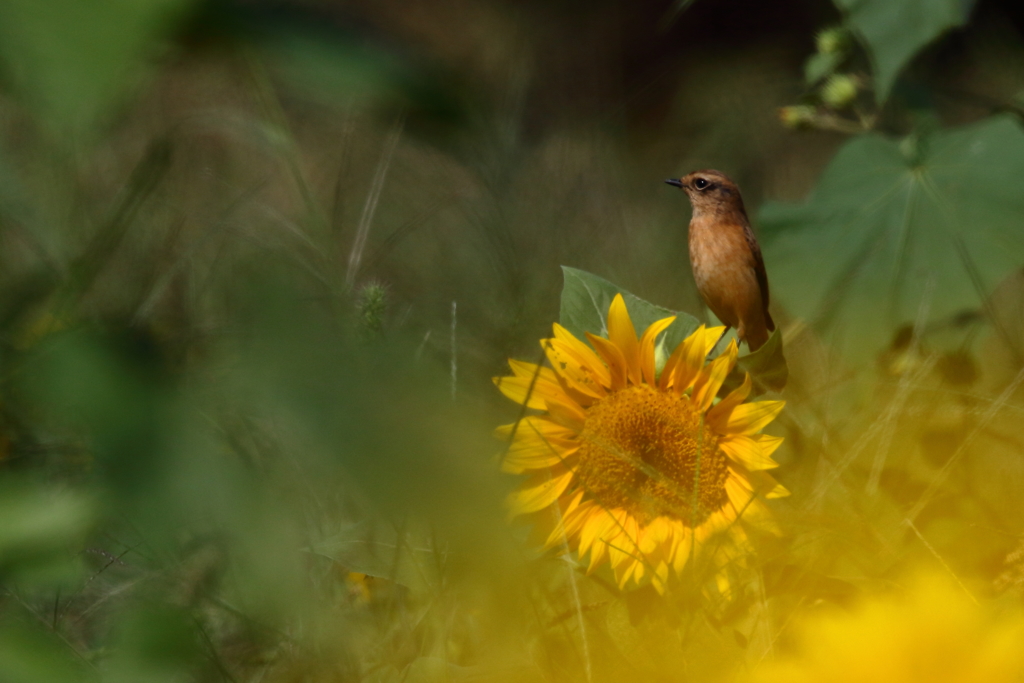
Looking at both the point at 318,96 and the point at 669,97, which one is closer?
the point at 318,96

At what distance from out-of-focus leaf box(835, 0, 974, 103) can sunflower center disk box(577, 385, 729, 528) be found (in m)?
0.55

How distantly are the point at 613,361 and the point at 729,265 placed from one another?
243mm

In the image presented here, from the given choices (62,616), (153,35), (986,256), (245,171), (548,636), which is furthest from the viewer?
(245,171)

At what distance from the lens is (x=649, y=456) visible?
18.6 inches

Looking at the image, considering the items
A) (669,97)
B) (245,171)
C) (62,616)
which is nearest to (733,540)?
(62,616)

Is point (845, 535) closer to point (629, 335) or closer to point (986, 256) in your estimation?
point (629, 335)

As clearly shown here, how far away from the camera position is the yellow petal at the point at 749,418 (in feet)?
1.49

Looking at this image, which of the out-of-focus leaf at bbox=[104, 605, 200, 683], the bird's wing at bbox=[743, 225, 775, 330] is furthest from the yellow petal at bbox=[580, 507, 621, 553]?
the bird's wing at bbox=[743, 225, 775, 330]

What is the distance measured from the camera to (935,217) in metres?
1.01

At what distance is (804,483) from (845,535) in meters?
0.11

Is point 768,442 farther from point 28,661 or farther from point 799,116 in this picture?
point 799,116

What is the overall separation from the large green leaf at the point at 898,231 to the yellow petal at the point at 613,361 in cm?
44

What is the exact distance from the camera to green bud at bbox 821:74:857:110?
111cm

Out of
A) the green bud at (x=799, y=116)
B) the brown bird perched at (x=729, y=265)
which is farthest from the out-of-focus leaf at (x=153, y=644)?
the green bud at (x=799, y=116)
